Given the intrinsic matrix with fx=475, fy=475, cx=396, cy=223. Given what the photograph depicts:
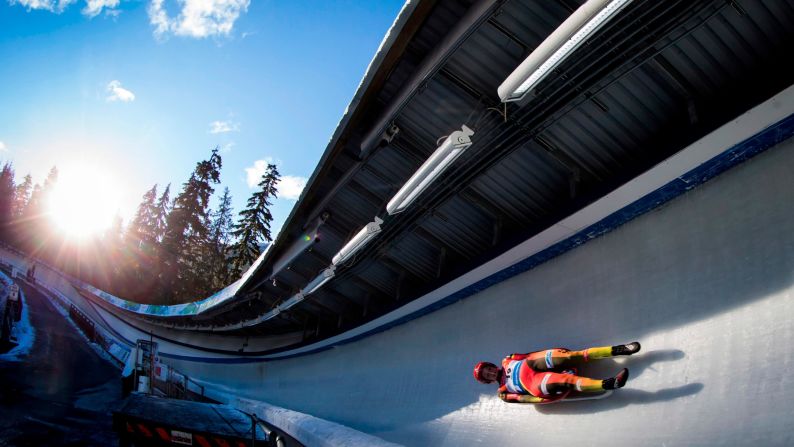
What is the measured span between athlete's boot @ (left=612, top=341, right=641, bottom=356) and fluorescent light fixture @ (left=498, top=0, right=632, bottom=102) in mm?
2216

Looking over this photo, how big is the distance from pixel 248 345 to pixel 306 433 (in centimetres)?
1039

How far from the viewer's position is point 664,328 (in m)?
3.93

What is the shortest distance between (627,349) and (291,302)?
696 centimetres

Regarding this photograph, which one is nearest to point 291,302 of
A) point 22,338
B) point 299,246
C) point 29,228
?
point 299,246

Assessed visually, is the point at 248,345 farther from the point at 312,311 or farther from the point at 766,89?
the point at 766,89

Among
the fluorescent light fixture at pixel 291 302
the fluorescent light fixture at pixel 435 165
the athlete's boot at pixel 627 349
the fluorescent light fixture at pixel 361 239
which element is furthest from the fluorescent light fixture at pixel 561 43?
the fluorescent light fixture at pixel 291 302

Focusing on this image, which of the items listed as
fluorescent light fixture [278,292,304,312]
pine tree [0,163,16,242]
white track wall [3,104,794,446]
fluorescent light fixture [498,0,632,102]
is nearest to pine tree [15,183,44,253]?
pine tree [0,163,16,242]

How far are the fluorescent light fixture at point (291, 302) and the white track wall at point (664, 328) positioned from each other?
3.29 meters

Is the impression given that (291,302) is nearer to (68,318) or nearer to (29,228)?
(68,318)

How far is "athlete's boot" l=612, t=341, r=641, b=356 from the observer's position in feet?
12.6

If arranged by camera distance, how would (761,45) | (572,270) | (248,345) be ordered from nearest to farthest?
(761,45)
(572,270)
(248,345)

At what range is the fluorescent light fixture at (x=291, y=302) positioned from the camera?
9.05 meters

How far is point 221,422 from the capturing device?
5.66 meters

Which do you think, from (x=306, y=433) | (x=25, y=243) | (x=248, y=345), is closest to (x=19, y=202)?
(x=25, y=243)
